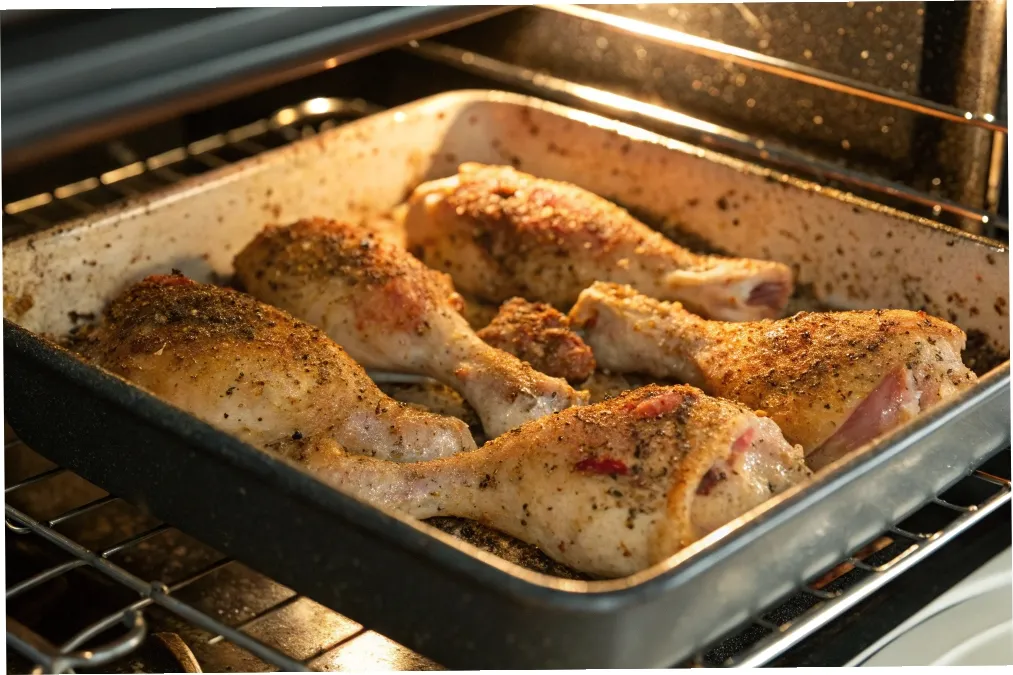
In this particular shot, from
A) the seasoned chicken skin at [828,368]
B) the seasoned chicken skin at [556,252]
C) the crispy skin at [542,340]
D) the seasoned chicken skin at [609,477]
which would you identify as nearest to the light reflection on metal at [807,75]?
the seasoned chicken skin at [556,252]

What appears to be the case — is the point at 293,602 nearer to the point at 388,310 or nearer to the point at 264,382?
the point at 264,382

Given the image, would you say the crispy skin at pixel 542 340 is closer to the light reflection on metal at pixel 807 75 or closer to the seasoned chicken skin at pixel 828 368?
the seasoned chicken skin at pixel 828 368

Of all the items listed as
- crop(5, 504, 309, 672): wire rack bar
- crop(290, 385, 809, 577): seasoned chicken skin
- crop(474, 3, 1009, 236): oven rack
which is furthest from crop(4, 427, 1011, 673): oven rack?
crop(474, 3, 1009, 236): oven rack

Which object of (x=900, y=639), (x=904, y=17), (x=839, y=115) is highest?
→ (x=904, y=17)

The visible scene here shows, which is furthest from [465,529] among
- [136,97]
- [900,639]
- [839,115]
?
[839,115]

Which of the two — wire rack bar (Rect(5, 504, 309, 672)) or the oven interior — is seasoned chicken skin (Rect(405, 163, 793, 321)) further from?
wire rack bar (Rect(5, 504, 309, 672))

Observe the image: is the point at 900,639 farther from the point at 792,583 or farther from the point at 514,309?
the point at 514,309

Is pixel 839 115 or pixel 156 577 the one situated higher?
pixel 839 115
